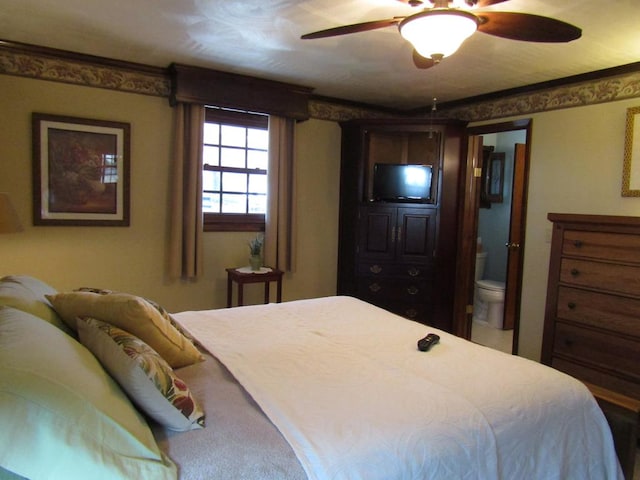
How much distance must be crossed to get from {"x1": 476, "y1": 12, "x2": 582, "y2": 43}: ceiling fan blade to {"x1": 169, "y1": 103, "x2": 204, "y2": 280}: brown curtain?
2.39 m

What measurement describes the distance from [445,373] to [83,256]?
2.85 meters

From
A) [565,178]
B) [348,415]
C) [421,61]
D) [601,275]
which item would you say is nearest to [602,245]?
[601,275]

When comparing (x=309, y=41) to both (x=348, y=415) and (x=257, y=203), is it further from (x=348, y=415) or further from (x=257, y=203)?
(x=348, y=415)

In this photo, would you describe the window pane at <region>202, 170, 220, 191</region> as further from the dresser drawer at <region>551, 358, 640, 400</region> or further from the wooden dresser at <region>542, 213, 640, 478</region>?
the dresser drawer at <region>551, 358, 640, 400</region>

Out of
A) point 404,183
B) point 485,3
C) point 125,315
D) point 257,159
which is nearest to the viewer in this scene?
point 125,315

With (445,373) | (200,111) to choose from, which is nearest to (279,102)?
(200,111)

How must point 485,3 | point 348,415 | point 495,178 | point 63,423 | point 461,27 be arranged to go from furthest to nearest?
point 495,178, point 485,3, point 461,27, point 348,415, point 63,423

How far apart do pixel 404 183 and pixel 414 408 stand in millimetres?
3032

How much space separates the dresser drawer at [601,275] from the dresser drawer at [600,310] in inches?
2.0

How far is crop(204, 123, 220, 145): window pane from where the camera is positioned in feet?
12.4

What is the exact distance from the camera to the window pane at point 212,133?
3784 millimetres

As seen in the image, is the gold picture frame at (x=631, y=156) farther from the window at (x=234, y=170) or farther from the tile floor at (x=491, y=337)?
the window at (x=234, y=170)

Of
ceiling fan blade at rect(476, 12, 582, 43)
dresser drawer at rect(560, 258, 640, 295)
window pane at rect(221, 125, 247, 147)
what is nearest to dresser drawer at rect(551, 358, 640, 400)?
dresser drawer at rect(560, 258, 640, 295)

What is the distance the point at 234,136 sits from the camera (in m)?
3.91
